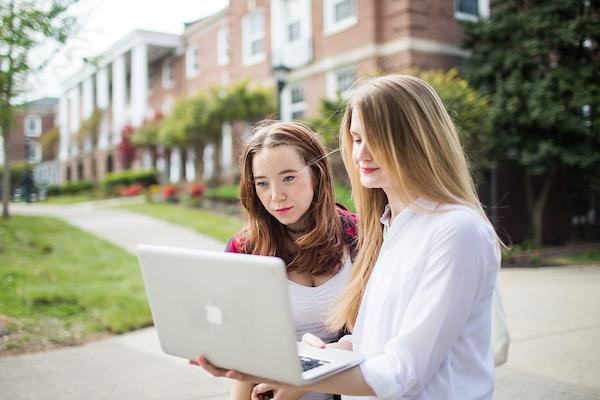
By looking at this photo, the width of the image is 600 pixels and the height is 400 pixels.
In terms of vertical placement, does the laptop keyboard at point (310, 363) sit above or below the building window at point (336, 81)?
below

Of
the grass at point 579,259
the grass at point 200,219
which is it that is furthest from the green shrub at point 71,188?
the grass at point 579,259

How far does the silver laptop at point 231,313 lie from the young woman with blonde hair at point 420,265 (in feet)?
0.20

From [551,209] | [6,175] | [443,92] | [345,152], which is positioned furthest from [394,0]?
[345,152]

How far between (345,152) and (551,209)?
11990 millimetres

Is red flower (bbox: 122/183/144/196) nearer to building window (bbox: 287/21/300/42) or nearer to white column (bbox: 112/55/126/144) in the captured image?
white column (bbox: 112/55/126/144)

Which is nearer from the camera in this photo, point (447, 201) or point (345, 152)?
point (447, 201)

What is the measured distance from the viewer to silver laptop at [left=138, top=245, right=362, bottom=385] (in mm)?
1146

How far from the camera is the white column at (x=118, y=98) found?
24.8 m

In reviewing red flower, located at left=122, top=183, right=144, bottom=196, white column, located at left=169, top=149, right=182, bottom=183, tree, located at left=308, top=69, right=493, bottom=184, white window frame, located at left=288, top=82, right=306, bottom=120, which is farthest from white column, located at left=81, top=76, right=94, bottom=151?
tree, located at left=308, top=69, right=493, bottom=184

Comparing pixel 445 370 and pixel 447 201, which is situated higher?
pixel 447 201

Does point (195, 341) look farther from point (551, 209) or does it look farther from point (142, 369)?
point (551, 209)

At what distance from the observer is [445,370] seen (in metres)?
1.31

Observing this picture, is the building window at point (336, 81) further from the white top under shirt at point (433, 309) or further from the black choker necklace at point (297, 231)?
the white top under shirt at point (433, 309)

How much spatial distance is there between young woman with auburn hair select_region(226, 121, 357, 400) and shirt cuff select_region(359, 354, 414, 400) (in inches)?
26.8
